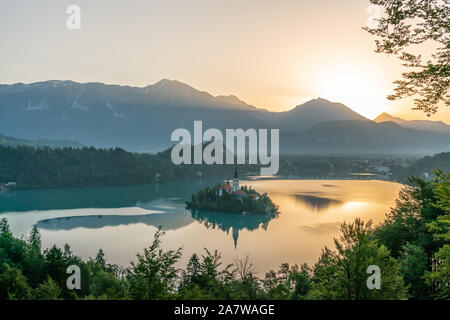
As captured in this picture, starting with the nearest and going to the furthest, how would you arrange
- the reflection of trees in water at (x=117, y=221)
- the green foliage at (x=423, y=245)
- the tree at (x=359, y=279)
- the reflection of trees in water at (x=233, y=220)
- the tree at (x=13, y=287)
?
1. the tree at (x=359, y=279)
2. the tree at (x=13, y=287)
3. the green foliage at (x=423, y=245)
4. the reflection of trees in water at (x=233, y=220)
5. the reflection of trees in water at (x=117, y=221)

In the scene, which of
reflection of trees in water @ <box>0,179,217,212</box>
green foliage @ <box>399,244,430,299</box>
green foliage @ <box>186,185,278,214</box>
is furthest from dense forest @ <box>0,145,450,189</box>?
green foliage @ <box>399,244,430,299</box>

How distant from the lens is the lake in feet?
80.5

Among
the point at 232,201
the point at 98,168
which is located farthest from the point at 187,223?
the point at 98,168

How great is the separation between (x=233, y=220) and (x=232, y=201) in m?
3.84

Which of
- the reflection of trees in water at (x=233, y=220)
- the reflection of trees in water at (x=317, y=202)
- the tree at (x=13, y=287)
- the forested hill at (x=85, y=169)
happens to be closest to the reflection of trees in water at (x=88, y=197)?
the forested hill at (x=85, y=169)

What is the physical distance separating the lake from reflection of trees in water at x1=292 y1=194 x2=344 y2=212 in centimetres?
11

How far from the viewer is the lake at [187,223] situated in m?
24.5

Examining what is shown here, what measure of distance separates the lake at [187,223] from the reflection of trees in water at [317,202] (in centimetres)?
11

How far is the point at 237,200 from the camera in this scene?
127ft

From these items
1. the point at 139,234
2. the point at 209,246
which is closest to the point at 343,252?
the point at 209,246

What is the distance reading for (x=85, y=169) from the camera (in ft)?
238

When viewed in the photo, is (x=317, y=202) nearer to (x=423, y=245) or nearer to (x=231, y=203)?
(x=231, y=203)

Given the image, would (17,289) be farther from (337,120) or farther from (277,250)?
(337,120)

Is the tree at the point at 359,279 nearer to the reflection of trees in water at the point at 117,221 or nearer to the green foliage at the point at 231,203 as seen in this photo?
the reflection of trees in water at the point at 117,221
